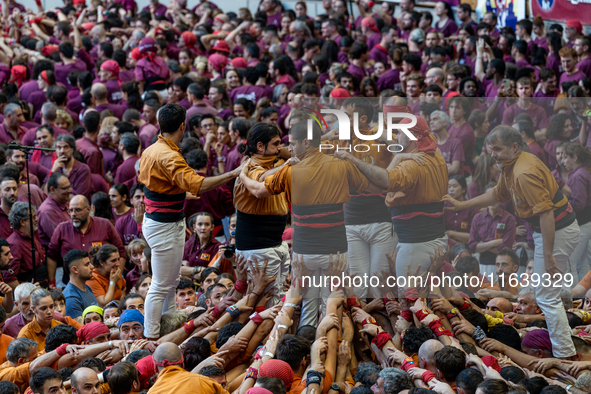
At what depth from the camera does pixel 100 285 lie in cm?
755

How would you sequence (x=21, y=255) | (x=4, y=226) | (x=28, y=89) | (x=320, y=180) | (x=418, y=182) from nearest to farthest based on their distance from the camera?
(x=320, y=180) < (x=418, y=182) < (x=21, y=255) < (x=4, y=226) < (x=28, y=89)

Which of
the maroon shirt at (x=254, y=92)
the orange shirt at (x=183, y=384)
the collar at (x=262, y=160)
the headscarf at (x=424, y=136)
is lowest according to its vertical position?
the orange shirt at (x=183, y=384)

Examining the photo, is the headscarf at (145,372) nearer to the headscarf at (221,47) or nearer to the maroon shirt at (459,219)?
the maroon shirt at (459,219)

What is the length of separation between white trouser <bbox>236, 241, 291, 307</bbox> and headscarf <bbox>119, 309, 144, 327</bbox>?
0.98 meters

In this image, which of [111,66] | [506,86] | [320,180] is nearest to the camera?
[320,180]

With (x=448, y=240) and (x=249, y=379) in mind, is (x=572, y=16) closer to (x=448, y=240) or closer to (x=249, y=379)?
(x=448, y=240)

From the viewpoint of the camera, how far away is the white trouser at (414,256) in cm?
592

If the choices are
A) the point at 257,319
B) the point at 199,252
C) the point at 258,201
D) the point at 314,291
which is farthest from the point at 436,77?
the point at 257,319

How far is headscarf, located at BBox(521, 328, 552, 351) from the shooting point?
5.90 meters

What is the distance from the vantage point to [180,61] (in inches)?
519

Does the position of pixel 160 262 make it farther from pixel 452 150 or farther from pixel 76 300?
pixel 452 150

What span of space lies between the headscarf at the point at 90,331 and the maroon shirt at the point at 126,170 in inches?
121

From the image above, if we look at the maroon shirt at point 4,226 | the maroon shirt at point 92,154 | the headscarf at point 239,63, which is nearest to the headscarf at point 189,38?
the headscarf at point 239,63

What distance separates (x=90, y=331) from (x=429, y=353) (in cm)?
279
